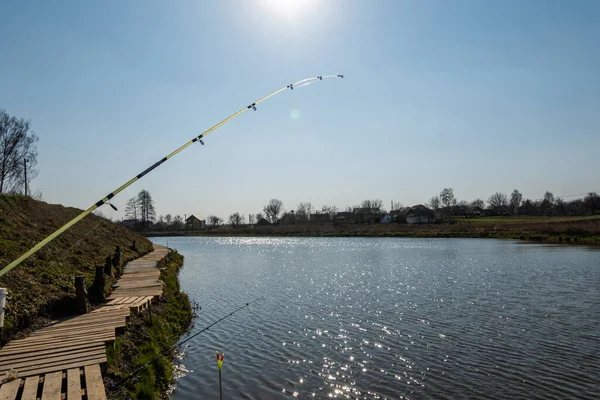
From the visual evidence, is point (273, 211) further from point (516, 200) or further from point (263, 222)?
point (516, 200)

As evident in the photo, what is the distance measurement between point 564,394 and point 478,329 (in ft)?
16.2

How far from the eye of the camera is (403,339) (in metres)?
12.7

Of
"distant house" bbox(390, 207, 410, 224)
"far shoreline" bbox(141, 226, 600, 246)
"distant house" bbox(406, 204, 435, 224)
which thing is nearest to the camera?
"far shoreline" bbox(141, 226, 600, 246)

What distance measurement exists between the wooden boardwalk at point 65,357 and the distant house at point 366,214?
130703 mm

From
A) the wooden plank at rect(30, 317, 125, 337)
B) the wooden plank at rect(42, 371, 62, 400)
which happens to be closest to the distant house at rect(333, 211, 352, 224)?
the wooden plank at rect(30, 317, 125, 337)

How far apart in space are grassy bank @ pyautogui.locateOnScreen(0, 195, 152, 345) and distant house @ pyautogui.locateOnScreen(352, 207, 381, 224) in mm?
123282

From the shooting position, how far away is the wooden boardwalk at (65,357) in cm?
663

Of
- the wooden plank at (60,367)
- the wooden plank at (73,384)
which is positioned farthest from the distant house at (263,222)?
the wooden plank at (73,384)

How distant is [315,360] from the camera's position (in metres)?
11.1

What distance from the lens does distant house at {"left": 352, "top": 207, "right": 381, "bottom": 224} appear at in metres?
143

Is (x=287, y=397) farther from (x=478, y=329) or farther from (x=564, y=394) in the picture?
(x=478, y=329)

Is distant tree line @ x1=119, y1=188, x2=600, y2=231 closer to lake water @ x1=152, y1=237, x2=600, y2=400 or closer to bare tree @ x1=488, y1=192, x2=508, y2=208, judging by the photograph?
bare tree @ x1=488, y1=192, x2=508, y2=208

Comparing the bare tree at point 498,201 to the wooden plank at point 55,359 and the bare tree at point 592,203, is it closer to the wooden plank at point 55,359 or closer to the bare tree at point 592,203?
the bare tree at point 592,203

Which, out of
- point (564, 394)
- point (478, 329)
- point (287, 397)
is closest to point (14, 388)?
point (287, 397)
